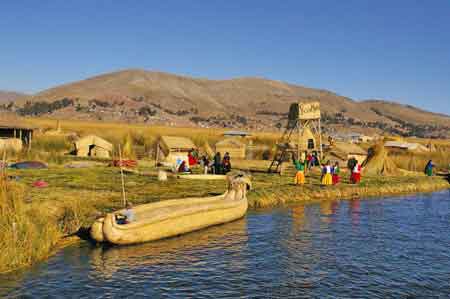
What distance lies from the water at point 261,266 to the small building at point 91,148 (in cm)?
2584

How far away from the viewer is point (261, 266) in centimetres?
1280

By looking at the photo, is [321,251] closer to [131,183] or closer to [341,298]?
[341,298]

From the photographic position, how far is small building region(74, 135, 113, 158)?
1634 inches

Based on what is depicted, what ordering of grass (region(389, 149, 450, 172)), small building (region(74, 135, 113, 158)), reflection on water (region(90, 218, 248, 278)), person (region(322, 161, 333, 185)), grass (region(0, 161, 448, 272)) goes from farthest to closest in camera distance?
grass (region(389, 149, 450, 172)) → small building (region(74, 135, 113, 158)) → person (region(322, 161, 333, 185)) → reflection on water (region(90, 218, 248, 278)) → grass (region(0, 161, 448, 272))

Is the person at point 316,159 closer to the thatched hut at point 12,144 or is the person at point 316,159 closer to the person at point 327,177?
the person at point 327,177

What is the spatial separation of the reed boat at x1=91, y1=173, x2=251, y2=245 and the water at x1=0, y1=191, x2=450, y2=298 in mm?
304

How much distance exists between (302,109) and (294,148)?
2.72m

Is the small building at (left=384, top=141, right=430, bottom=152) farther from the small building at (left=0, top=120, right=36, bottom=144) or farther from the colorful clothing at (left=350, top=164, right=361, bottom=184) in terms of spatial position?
the small building at (left=0, top=120, right=36, bottom=144)

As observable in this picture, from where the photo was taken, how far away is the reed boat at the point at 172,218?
13.7m

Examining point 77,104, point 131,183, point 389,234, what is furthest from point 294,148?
point 77,104

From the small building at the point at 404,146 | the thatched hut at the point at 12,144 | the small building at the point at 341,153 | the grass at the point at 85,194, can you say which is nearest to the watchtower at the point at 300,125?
the grass at the point at 85,194

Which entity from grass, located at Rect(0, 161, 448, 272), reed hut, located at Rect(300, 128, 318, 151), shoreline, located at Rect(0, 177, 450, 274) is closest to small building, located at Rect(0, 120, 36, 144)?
grass, located at Rect(0, 161, 448, 272)

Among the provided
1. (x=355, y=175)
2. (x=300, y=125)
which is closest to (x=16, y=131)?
(x=300, y=125)

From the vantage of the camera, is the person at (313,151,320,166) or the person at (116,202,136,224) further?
the person at (313,151,320,166)
